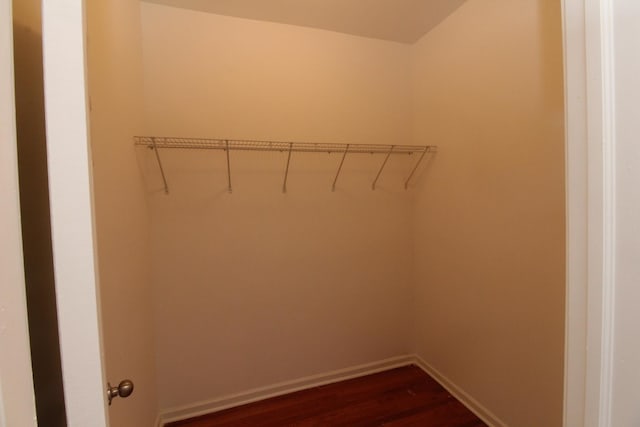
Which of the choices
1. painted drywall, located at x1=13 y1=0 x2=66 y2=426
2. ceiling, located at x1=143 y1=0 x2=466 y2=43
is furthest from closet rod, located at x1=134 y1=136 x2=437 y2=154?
painted drywall, located at x1=13 y1=0 x2=66 y2=426

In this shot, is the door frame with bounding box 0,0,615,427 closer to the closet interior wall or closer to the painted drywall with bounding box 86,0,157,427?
the painted drywall with bounding box 86,0,157,427

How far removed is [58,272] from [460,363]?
2.28 m

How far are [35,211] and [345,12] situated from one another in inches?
80.6

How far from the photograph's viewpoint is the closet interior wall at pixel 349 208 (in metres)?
1.45

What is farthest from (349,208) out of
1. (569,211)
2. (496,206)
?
(569,211)

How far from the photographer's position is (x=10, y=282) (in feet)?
1.26

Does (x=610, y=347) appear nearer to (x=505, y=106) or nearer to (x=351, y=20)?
(x=505, y=106)

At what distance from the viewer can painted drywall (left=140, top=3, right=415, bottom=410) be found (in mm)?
1817

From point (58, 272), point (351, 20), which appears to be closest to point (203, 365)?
point (58, 272)

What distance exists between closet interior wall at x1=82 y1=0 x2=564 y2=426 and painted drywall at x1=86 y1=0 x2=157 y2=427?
31 millimetres

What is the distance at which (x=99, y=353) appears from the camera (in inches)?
20.5

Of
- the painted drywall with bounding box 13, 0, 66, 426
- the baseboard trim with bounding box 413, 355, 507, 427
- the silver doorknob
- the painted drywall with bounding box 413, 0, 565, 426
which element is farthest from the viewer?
the baseboard trim with bounding box 413, 355, 507, 427

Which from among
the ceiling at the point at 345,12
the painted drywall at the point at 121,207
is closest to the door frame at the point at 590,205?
the painted drywall at the point at 121,207

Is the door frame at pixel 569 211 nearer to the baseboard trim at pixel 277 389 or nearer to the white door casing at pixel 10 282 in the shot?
the white door casing at pixel 10 282
